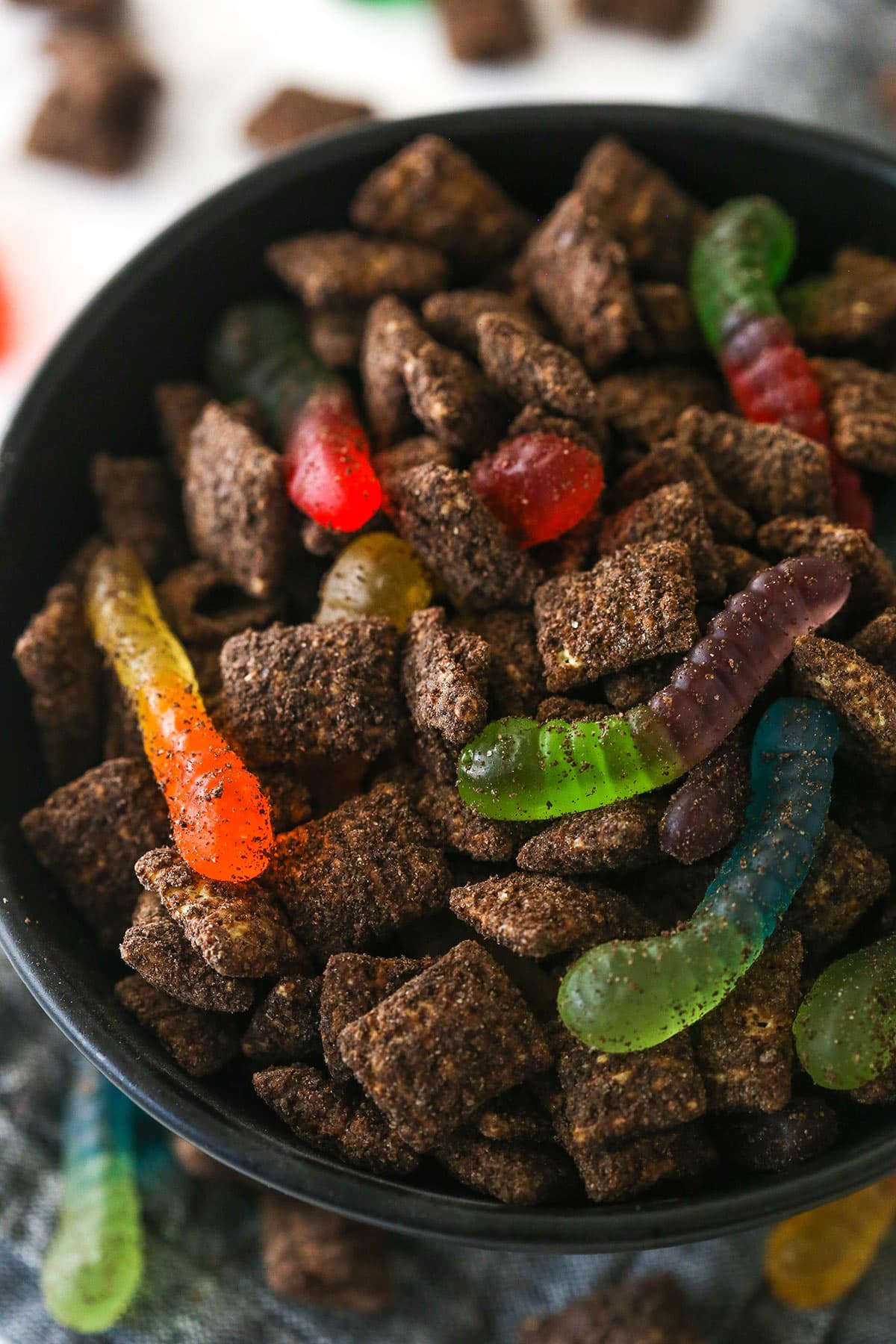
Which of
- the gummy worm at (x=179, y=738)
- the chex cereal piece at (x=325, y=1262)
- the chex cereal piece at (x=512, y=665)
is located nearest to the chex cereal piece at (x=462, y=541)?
the chex cereal piece at (x=512, y=665)

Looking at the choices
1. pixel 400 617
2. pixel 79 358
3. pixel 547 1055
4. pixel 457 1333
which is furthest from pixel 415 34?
pixel 457 1333

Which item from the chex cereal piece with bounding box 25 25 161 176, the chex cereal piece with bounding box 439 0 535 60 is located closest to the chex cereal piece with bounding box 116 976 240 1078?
the chex cereal piece with bounding box 25 25 161 176

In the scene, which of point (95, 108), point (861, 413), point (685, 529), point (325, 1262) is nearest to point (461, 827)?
point (685, 529)

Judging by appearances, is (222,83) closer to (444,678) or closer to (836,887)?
(444,678)

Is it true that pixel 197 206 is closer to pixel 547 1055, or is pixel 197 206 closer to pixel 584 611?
pixel 584 611

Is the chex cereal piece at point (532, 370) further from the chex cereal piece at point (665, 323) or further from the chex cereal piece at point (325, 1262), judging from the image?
the chex cereal piece at point (325, 1262)

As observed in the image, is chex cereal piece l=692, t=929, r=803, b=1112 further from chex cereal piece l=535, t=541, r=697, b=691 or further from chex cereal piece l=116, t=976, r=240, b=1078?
chex cereal piece l=116, t=976, r=240, b=1078
